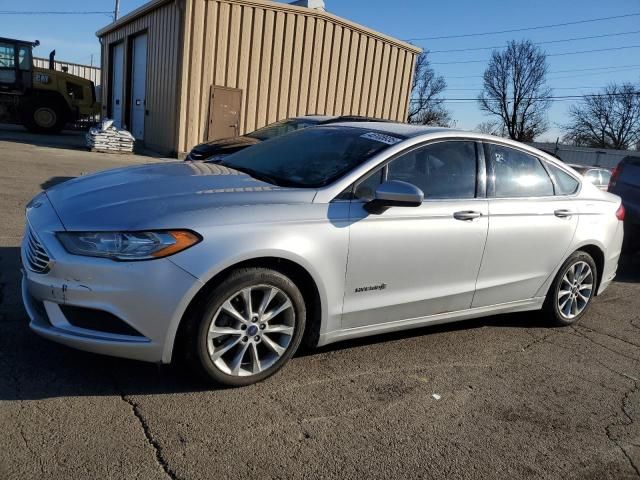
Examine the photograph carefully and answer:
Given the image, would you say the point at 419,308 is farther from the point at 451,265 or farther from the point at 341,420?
the point at 341,420

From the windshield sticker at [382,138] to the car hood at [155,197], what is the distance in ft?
2.56

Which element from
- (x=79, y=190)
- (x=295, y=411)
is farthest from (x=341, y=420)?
(x=79, y=190)

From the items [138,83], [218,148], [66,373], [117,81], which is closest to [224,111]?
[138,83]

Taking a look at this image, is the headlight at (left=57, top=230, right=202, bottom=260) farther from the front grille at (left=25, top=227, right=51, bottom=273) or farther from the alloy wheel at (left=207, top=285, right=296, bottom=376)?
the alloy wheel at (left=207, top=285, right=296, bottom=376)

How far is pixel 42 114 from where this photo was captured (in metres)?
A: 20.0

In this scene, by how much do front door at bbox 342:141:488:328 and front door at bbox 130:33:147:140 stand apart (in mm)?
16430

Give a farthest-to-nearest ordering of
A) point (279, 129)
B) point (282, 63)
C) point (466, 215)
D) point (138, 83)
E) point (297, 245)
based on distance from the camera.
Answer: point (138, 83)
point (282, 63)
point (279, 129)
point (466, 215)
point (297, 245)

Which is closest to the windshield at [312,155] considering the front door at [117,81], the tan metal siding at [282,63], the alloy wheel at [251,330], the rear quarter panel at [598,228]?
the alloy wheel at [251,330]

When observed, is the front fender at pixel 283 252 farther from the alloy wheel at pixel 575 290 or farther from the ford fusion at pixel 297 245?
the alloy wheel at pixel 575 290

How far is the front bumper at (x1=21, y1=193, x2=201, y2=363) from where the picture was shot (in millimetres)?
2795

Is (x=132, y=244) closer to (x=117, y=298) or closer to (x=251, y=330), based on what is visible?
(x=117, y=298)

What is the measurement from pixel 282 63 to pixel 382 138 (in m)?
13.6

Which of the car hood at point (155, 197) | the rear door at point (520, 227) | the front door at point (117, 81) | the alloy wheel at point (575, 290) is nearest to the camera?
the car hood at point (155, 197)

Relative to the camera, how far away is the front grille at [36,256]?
294cm
